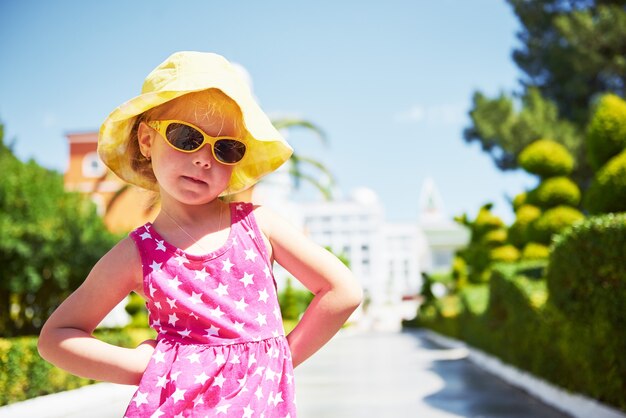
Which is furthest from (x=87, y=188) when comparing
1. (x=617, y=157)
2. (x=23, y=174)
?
(x=617, y=157)

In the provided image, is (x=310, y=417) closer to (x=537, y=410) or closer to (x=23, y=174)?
(x=537, y=410)

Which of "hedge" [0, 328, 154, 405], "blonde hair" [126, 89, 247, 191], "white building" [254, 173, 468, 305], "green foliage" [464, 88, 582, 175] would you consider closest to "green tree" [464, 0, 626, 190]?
"green foliage" [464, 88, 582, 175]

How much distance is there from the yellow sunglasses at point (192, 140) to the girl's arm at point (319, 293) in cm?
32

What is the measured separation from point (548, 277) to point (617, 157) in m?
2.24

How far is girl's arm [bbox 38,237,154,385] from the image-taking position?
1.88 m

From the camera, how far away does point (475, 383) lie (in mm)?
13242

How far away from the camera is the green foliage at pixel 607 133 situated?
35.3 feet

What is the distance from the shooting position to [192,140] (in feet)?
6.71

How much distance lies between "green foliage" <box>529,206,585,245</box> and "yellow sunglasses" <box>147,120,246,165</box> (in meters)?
15.0

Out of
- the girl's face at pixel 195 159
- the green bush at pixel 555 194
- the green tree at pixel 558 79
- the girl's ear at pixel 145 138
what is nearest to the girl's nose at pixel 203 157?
the girl's face at pixel 195 159

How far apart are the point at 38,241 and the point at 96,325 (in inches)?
839

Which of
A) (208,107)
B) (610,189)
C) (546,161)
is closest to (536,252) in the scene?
(546,161)

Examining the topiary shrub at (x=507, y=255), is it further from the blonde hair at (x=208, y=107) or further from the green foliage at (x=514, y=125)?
the blonde hair at (x=208, y=107)

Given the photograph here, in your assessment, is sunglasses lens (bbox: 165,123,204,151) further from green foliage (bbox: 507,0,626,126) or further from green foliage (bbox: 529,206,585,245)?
green foliage (bbox: 507,0,626,126)
